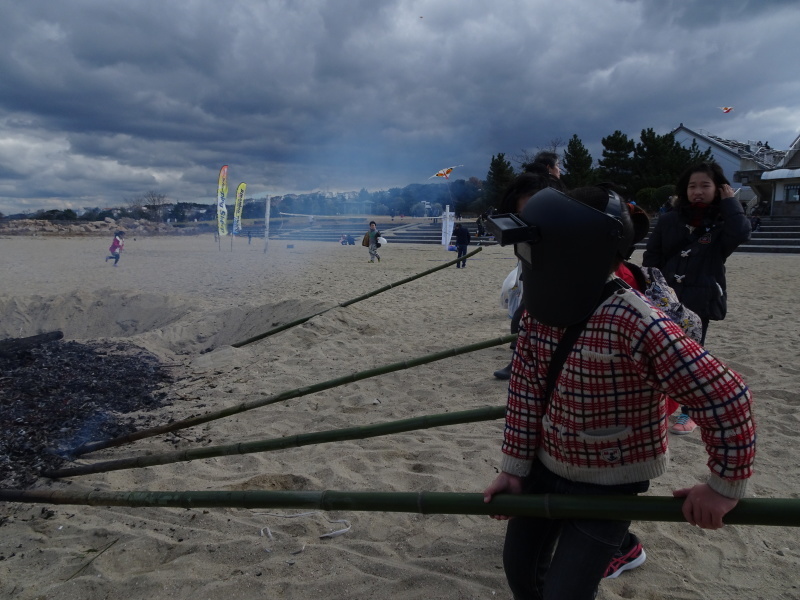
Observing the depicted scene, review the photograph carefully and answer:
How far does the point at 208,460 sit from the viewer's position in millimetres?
3652

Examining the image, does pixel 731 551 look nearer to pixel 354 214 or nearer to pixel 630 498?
pixel 630 498

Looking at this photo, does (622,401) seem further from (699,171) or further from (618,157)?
(618,157)

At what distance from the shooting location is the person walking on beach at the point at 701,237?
3303 mm

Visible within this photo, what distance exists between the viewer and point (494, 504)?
1.55 metres

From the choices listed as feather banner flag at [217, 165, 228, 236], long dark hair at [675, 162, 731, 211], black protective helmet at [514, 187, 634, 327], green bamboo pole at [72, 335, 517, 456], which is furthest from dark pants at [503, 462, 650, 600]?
feather banner flag at [217, 165, 228, 236]

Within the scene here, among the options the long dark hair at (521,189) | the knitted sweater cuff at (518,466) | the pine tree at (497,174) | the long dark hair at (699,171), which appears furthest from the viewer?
the pine tree at (497,174)

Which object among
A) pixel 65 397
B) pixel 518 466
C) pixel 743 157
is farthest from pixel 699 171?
pixel 743 157

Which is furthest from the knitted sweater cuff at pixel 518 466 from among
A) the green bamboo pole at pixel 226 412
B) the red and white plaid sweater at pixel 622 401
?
the green bamboo pole at pixel 226 412

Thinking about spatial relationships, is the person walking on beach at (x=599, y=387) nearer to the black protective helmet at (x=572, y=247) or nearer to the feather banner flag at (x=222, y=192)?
the black protective helmet at (x=572, y=247)

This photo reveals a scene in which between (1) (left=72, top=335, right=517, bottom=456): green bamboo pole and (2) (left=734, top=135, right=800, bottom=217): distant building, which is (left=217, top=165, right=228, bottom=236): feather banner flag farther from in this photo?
(2) (left=734, top=135, right=800, bottom=217): distant building

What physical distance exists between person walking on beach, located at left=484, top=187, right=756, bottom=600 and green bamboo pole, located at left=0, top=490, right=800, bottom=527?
0.05 meters

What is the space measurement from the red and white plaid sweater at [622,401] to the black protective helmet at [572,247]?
69 millimetres

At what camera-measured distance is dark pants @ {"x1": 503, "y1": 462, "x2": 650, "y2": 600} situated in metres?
1.45

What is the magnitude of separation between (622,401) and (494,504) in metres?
0.46
